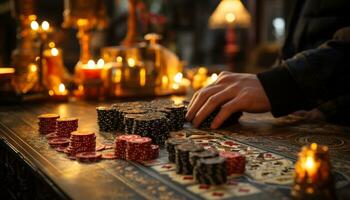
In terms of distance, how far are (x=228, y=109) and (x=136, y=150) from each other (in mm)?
466

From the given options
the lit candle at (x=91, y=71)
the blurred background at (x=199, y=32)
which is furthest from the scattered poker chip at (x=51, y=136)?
the blurred background at (x=199, y=32)

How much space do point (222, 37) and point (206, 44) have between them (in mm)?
300

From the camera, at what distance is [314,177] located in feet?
2.66

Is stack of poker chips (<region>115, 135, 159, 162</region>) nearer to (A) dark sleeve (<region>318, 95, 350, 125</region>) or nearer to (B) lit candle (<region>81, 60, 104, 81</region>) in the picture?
(A) dark sleeve (<region>318, 95, 350, 125</region>)

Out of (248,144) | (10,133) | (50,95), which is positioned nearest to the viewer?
(248,144)

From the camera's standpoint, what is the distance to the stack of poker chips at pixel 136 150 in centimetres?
112

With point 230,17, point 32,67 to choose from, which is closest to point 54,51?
point 32,67

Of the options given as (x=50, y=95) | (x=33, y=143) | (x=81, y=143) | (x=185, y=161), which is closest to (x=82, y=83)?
(x=50, y=95)

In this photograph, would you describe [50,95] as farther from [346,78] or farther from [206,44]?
[206,44]

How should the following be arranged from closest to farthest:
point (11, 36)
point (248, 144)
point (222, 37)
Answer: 1. point (248, 144)
2. point (11, 36)
3. point (222, 37)

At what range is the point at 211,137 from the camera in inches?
54.0

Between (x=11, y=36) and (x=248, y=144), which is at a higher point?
(x=11, y=36)

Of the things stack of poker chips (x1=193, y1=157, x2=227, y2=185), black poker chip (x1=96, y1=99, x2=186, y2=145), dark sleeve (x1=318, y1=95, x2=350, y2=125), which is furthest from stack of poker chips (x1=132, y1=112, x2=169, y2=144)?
dark sleeve (x1=318, y1=95, x2=350, y2=125)

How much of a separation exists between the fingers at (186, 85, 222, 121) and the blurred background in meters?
4.75
